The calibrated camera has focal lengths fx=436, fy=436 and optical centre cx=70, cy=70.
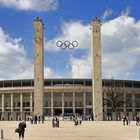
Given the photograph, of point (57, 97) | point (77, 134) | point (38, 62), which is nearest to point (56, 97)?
point (57, 97)

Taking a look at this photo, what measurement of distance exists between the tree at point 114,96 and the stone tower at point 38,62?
2023cm

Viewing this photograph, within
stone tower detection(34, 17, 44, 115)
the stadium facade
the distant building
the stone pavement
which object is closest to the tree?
the stadium facade

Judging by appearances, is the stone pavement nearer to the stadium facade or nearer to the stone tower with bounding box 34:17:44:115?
the stone tower with bounding box 34:17:44:115

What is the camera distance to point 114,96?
11238cm

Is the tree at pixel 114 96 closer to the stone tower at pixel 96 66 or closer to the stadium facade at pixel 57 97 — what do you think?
the stadium facade at pixel 57 97

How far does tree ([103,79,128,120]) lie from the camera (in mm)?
107875

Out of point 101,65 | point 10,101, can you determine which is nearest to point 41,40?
point 101,65

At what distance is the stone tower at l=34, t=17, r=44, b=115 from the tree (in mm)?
20227

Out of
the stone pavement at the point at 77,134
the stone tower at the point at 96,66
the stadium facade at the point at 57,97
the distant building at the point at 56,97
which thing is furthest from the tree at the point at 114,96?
the stone pavement at the point at 77,134

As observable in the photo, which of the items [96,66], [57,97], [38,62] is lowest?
[57,97]

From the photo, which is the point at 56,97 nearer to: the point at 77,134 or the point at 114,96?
the point at 114,96

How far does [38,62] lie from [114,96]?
27.2m

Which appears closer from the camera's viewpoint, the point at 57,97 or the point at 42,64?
the point at 42,64

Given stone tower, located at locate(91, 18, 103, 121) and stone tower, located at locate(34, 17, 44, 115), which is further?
stone tower, located at locate(34, 17, 44, 115)
